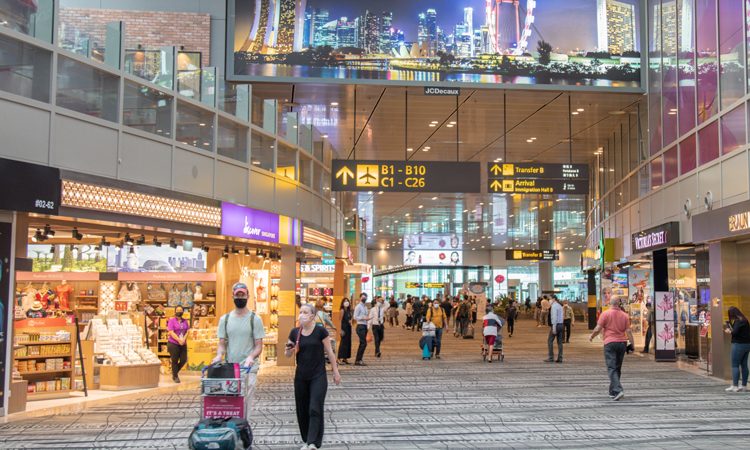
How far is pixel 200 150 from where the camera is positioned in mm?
14062

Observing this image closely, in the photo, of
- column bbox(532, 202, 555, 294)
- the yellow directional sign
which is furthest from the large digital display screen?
column bbox(532, 202, 555, 294)

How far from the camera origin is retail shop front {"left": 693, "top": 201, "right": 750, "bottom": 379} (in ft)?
47.8

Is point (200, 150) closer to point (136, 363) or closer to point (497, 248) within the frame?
point (136, 363)

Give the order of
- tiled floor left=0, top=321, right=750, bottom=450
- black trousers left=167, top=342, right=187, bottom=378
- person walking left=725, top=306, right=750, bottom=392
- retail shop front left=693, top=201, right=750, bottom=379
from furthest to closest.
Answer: black trousers left=167, top=342, right=187, bottom=378 < retail shop front left=693, top=201, right=750, bottom=379 < person walking left=725, top=306, right=750, bottom=392 < tiled floor left=0, top=321, right=750, bottom=450

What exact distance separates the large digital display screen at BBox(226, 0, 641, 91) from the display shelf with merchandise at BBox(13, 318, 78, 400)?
7470 mm

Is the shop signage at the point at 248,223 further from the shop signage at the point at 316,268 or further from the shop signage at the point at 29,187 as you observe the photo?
the shop signage at the point at 316,268

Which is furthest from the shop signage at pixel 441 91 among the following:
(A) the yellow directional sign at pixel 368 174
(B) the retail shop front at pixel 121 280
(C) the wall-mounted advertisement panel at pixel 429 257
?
(C) the wall-mounted advertisement panel at pixel 429 257

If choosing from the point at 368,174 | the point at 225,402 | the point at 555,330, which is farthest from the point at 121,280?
the point at 225,402

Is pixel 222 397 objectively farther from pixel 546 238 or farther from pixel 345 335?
pixel 546 238

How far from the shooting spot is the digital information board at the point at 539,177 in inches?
719

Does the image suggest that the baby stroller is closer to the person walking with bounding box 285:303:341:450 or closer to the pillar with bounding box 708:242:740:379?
A: the pillar with bounding box 708:242:740:379

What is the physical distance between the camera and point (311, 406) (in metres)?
7.68

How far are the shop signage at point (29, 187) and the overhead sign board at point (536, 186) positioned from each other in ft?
33.6

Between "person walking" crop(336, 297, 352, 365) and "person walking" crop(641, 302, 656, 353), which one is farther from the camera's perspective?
"person walking" crop(641, 302, 656, 353)
